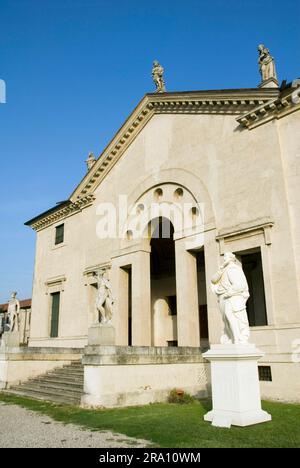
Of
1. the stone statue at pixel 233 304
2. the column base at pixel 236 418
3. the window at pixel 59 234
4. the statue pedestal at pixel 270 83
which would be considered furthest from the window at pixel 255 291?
the window at pixel 59 234

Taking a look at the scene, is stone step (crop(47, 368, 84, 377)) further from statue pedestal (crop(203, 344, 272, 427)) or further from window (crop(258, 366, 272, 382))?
statue pedestal (crop(203, 344, 272, 427))

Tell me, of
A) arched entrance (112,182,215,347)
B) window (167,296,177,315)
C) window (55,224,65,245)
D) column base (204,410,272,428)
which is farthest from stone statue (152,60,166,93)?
column base (204,410,272,428)

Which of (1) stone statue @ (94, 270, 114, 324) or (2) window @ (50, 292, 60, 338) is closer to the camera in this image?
(1) stone statue @ (94, 270, 114, 324)

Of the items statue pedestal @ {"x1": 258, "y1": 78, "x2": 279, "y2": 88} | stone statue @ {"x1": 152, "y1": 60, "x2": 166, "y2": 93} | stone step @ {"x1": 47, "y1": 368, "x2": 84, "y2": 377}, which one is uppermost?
stone statue @ {"x1": 152, "y1": 60, "x2": 166, "y2": 93}

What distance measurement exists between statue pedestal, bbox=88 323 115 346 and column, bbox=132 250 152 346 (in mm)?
6626

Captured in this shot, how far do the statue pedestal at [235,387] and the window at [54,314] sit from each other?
18.8m

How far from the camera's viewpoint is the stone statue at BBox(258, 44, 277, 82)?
1697 cm

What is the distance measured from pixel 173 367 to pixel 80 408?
3.71m

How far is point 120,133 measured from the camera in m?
23.1

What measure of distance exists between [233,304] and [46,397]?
9.14 meters

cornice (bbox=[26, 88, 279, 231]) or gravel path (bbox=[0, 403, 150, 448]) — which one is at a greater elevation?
cornice (bbox=[26, 88, 279, 231])

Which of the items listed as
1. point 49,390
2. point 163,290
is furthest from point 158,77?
point 49,390

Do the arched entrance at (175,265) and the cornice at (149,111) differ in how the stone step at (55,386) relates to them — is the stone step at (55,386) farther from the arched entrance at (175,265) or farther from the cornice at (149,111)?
the cornice at (149,111)
